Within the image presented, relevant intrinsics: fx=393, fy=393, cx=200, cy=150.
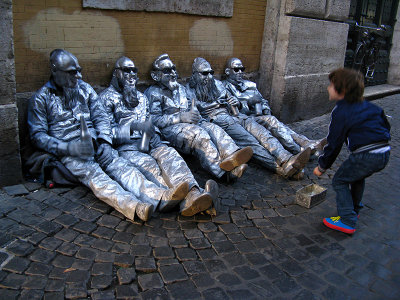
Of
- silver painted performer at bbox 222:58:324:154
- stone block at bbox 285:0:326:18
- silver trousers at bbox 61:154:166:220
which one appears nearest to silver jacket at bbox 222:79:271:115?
silver painted performer at bbox 222:58:324:154

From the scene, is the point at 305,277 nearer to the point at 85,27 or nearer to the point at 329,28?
the point at 85,27

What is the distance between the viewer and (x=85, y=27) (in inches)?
194

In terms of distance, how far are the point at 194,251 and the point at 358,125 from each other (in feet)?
5.84

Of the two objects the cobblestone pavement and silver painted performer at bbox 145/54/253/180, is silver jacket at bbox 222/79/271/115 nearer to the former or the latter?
silver painted performer at bbox 145/54/253/180

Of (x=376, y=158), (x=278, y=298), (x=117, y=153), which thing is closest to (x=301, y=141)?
(x=376, y=158)

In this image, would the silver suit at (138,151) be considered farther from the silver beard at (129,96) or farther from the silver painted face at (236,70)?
the silver painted face at (236,70)

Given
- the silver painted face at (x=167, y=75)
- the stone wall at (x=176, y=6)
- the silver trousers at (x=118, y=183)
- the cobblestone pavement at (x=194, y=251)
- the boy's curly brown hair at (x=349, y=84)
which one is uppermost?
the stone wall at (x=176, y=6)

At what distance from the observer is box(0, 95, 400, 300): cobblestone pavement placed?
112 inches

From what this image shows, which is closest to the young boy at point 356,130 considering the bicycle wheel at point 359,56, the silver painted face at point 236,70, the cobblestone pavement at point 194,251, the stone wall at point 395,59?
the cobblestone pavement at point 194,251

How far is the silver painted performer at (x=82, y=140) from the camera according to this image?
3773 mm

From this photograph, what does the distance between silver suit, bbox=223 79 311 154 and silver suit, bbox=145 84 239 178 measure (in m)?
0.98

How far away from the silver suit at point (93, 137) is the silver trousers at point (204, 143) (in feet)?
2.70

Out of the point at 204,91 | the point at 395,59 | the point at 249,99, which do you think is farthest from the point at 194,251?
the point at 395,59

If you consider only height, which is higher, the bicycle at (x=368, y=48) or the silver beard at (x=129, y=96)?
the bicycle at (x=368, y=48)
